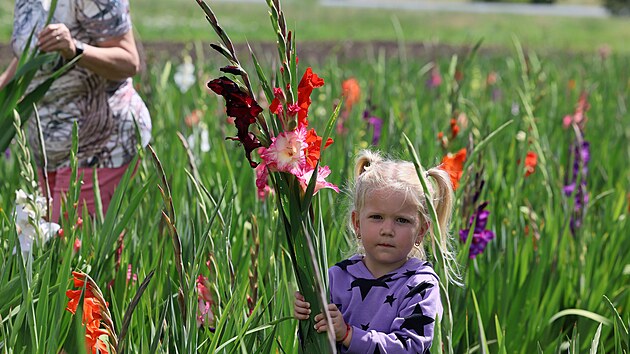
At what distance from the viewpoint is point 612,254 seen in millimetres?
2510

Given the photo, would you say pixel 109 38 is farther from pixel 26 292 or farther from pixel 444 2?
pixel 444 2

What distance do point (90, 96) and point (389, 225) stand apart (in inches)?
54.4

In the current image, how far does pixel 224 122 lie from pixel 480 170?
172 centimetres

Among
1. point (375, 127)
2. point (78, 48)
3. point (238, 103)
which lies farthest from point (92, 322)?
point (375, 127)

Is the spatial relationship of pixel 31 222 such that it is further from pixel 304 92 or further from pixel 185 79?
pixel 185 79

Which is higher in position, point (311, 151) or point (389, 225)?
point (311, 151)

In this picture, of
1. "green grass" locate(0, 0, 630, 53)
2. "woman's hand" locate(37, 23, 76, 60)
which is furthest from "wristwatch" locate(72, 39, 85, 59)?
"green grass" locate(0, 0, 630, 53)

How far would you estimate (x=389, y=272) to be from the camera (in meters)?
1.49

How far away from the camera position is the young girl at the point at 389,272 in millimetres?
1391

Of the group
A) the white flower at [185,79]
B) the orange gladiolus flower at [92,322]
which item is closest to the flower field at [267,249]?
the orange gladiolus flower at [92,322]

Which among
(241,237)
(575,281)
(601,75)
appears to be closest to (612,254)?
(575,281)

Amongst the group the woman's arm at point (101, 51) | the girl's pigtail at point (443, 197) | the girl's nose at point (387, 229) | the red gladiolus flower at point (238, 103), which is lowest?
the girl's nose at point (387, 229)

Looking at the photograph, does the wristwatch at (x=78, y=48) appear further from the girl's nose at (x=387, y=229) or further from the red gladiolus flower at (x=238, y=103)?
the red gladiolus flower at (x=238, y=103)

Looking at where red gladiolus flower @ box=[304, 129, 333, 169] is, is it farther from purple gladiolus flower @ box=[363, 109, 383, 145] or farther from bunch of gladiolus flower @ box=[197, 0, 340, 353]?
purple gladiolus flower @ box=[363, 109, 383, 145]
